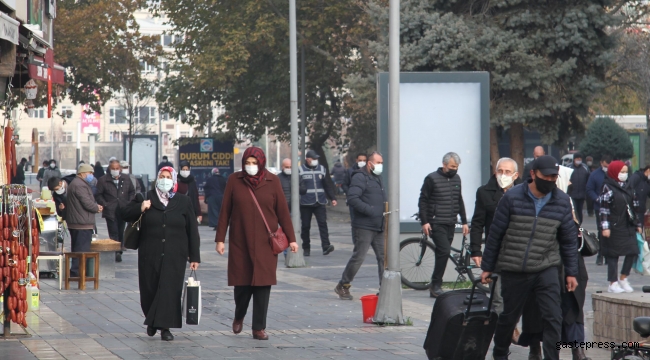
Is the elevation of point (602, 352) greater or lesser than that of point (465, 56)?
lesser

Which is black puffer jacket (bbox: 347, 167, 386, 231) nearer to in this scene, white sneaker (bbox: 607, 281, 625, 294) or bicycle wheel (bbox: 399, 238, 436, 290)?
bicycle wheel (bbox: 399, 238, 436, 290)

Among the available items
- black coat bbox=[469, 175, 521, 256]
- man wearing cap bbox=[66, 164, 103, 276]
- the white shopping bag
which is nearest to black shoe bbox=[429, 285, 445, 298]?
black coat bbox=[469, 175, 521, 256]

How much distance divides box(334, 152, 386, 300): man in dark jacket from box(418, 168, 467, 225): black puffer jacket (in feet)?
1.81

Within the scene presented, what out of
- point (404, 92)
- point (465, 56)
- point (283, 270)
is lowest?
point (283, 270)

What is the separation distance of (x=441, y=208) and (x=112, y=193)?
7.42 m

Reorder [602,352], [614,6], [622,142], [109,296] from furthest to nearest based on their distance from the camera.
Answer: [622,142], [614,6], [109,296], [602,352]

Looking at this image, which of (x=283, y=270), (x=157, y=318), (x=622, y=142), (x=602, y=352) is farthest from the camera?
(x=622, y=142)

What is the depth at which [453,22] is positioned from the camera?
27766mm

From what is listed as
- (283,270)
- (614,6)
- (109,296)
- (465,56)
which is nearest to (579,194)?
(465,56)

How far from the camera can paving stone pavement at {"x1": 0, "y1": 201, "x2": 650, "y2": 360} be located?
913 centimetres

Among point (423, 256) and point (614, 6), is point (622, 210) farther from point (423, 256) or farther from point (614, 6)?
point (614, 6)

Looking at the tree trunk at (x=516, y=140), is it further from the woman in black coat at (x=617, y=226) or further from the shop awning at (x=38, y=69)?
the shop awning at (x=38, y=69)

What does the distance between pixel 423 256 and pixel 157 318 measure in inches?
220

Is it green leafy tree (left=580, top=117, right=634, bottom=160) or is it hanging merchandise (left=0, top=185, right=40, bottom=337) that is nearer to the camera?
hanging merchandise (left=0, top=185, right=40, bottom=337)
